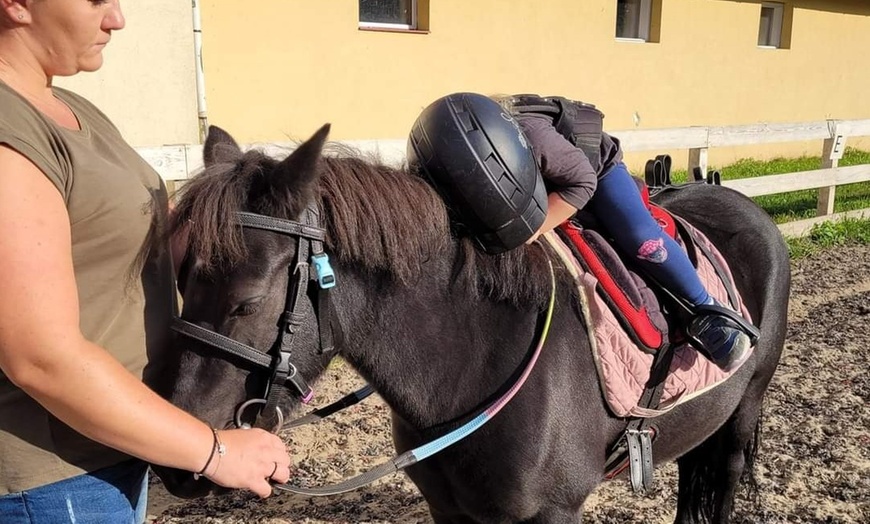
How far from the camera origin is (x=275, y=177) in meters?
1.42

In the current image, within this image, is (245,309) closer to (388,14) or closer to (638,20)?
(388,14)

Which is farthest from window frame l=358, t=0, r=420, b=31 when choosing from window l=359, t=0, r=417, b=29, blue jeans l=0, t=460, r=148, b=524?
blue jeans l=0, t=460, r=148, b=524

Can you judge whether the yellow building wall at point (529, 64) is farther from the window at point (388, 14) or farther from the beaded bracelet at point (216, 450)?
the beaded bracelet at point (216, 450)

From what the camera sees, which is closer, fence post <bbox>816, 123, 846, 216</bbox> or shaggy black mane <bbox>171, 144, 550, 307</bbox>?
shaggy black mane <bbox>171, 144, 550, 307</bbox>

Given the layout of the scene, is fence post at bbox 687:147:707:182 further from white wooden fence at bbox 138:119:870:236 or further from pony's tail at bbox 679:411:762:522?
pony's tail at bbox 679:411:762:522

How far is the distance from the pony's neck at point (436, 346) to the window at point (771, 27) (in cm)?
1307

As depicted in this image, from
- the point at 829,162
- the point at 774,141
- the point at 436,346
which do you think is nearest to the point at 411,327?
the point at 436,346

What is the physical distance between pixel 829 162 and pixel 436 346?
790 cm

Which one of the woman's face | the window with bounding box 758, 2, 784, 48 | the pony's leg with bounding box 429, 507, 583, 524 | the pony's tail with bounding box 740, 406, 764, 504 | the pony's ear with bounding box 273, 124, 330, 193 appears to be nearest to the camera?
the woman's face

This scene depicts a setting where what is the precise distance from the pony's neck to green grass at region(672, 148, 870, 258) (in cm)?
612

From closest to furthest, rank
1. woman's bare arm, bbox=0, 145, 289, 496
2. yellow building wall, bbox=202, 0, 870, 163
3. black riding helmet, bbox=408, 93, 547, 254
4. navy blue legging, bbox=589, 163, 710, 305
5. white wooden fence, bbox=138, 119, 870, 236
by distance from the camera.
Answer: woman's bare arm, bbox=0, 145, 289, 496 → black riding helmet, bbox=408, 93, 547, 254 → navy blue legging, bbox=589, 163, 710, 305 → white wooden fence, bbox=138, 119, 870, 236 → yellow building wall, bbox=202, 0, 870, 163

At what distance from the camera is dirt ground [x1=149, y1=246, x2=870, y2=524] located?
3.19 meters

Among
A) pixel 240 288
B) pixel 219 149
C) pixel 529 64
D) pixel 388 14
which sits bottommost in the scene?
pixel 240 288

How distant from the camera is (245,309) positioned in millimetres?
1417
